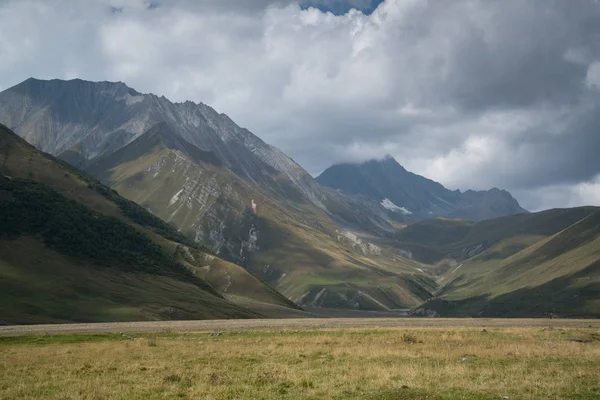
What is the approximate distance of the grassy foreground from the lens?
984 inches

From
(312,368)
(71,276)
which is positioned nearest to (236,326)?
(312,368)

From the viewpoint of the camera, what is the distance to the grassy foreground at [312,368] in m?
25.0

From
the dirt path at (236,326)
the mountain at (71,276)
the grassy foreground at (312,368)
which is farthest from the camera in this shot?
the mountain at (71,276)

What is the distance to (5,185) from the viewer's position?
7372 inches

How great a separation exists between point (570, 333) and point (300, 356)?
32.3 m

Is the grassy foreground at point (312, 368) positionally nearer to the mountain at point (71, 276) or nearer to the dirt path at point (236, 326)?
the dirt path at point (236, 326)

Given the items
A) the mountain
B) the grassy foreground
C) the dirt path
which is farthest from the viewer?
the mountain

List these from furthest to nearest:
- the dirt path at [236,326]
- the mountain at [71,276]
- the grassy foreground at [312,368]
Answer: the mountain at [71,276], the dirt path at [236,326], the grassy foreground at [312,368]

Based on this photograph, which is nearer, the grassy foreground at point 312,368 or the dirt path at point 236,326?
the grassy foreground at point 312,368

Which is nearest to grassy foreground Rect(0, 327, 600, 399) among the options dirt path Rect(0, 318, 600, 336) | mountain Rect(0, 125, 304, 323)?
dirt path Rect(0, 318, 600, 336)

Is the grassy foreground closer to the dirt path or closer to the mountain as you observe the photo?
the dirt path

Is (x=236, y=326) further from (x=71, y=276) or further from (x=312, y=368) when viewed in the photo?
(x=71, y=276)

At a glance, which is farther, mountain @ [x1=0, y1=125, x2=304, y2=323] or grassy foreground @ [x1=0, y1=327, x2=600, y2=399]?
mountain @ [x1=0, y1=125, x2=304, y2=323]

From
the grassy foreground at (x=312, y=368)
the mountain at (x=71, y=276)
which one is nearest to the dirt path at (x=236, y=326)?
the grassy foreground at (x=312, y=368)
